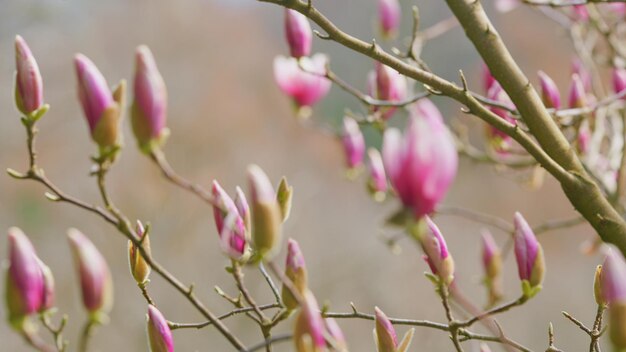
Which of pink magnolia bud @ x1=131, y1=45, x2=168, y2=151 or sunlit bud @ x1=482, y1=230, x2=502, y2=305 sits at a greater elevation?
pink magnolia bud @ x1=131, y1=45, x2=168, y2=151

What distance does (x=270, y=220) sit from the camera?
458 mm

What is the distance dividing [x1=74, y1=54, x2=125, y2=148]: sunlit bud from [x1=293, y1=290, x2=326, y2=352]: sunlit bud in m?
0.17

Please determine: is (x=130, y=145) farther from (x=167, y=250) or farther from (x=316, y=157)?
(x=316, y=157)

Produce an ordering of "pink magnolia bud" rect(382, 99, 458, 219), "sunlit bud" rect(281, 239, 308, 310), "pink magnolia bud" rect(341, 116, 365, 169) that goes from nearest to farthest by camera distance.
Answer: "pink magnolia bud" rect(382, 99, 458, 219) → "sunlit bud" rect(281, 239, 308, 310) → "pink magnolia bud" rect(341, 116, 365, 169)

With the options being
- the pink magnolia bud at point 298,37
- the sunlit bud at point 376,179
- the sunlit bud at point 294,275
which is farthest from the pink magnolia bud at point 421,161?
the sunlit bud at point 376,179

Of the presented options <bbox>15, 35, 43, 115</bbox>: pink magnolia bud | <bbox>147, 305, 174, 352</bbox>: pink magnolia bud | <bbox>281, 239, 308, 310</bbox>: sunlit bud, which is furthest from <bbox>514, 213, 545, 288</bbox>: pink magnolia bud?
<bbox>15, 35, 43, 115</bbox>: pink magnolia bud

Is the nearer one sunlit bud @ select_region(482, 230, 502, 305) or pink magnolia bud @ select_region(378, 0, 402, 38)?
sunlit bud @ select_region(482, 230, 502, 305)

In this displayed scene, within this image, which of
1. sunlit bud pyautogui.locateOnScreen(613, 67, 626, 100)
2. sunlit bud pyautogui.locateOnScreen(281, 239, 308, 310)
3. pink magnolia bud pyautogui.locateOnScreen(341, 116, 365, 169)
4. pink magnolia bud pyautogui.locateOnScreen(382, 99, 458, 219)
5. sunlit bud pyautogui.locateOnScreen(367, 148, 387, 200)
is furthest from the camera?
pink magnolia bud pyautogui.locateOnScreen(341, 116, 365, 169)

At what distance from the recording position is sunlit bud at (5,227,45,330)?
458 millimetres

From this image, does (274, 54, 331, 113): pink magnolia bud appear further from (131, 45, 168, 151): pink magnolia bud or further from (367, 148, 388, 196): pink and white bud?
(131, 45, 168, 151): pink magnolia bud

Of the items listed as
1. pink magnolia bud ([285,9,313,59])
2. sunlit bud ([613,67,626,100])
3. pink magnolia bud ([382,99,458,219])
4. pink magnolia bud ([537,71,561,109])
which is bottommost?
pink magnolia bud ([382,99,458,219])

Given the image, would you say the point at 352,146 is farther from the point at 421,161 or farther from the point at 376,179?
the point at 421,161

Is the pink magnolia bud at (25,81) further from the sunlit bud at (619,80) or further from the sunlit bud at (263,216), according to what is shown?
the sunlit bud at (619,80)

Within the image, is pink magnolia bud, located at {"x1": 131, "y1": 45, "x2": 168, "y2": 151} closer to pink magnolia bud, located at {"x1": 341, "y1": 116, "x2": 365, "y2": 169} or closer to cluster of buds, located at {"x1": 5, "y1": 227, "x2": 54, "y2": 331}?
cluster of buds, located at {"x1": 5, "y1": 227, "x2": 54, "y2": 331}
